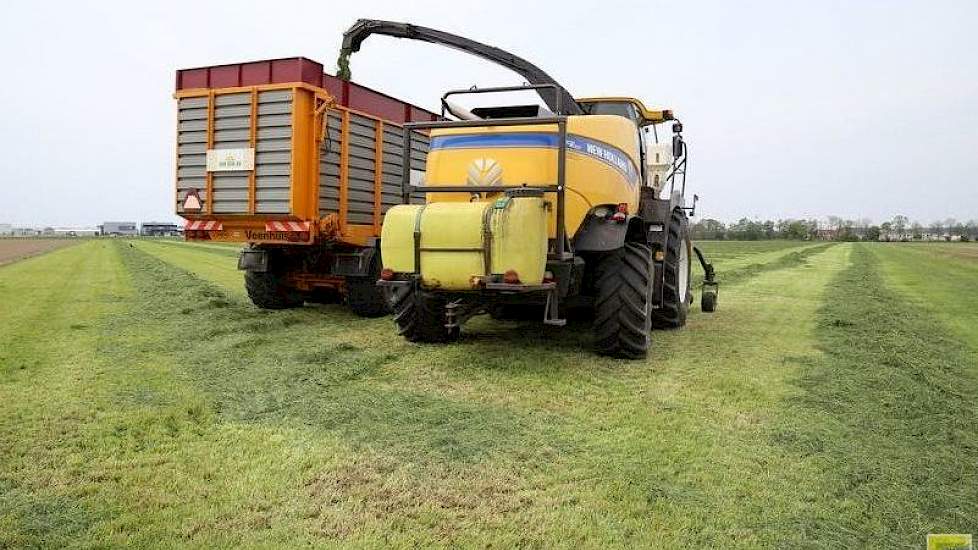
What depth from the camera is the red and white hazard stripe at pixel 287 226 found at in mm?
8523

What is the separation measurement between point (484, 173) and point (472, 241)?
0.98 m

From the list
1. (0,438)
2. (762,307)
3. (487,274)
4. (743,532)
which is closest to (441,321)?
(487,274)

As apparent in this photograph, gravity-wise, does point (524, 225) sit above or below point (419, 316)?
Result: above

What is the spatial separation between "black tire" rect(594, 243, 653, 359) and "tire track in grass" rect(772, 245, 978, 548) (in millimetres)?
1404

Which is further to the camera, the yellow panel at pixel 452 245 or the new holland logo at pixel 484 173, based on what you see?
the new holland logo at pixel 484 173

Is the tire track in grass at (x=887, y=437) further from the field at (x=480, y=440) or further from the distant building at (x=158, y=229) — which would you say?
the distant building at (x=158, y=229)

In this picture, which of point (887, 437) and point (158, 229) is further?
point (158, 229)

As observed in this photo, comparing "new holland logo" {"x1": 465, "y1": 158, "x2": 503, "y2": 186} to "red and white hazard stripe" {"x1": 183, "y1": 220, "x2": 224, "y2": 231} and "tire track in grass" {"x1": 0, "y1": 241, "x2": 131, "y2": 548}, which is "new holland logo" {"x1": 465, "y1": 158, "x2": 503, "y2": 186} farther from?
"red and white hazard stripe" {"x1": 183, "y1": 220, "x2": 224, "y2": 231}

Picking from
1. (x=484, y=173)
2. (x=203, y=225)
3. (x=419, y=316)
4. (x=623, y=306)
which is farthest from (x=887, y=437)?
(x=203, y=225)

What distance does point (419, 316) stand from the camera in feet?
22.3

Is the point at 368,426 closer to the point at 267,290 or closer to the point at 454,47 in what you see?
the point at 454,47

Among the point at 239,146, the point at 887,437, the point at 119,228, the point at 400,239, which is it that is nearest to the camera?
the point at 887,437

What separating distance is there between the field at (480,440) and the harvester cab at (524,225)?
0.45m

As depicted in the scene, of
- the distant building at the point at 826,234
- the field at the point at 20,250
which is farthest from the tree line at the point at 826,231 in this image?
the field at the point at 20,250
